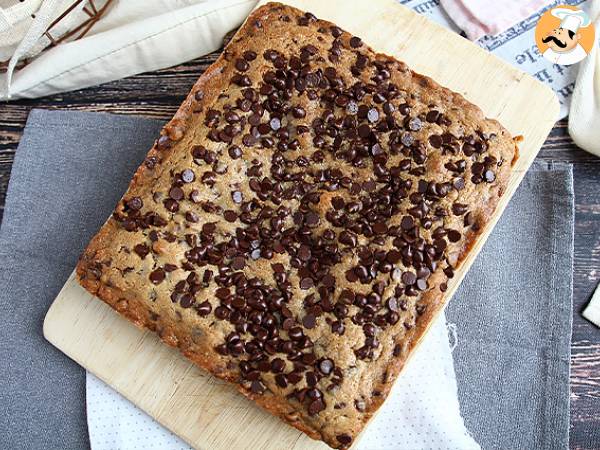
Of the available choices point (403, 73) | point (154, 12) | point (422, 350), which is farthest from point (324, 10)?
point (422, 350)

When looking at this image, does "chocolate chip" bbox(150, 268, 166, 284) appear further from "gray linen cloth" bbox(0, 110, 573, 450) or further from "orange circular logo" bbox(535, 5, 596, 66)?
"orange circular logo" bbox(535, 5, 596, 66)

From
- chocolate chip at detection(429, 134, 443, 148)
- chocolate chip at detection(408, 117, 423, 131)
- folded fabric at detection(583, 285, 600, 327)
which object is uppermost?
chocolate chip at detection(408, 117, 423, 131)

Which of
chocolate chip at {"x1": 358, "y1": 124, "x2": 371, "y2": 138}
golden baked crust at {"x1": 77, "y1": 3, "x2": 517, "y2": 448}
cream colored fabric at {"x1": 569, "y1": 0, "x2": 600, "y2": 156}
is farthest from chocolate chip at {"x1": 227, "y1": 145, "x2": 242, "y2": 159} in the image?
cream colored fabric at {"x1": 569, "y1": 0, "x2": 600, "y2": 156}

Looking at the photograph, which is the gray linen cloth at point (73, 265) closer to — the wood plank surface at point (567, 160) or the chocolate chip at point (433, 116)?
the wood plank surface at point (567, 160)

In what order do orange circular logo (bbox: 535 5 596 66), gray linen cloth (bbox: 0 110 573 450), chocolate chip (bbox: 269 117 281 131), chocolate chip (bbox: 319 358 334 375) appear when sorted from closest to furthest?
chocolate chip (bbox: 319 358 334 375) → chocolate chip (bbox: 269 117 281 131) → gray linen cloth (bbox: 0 110 573 450) → orange circular logo (bbox: 535 5 596 66)

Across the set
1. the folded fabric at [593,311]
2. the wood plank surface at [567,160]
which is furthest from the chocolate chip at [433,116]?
the folded fabric at [593,311]

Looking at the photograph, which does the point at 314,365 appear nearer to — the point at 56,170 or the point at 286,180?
the point at 286,180
